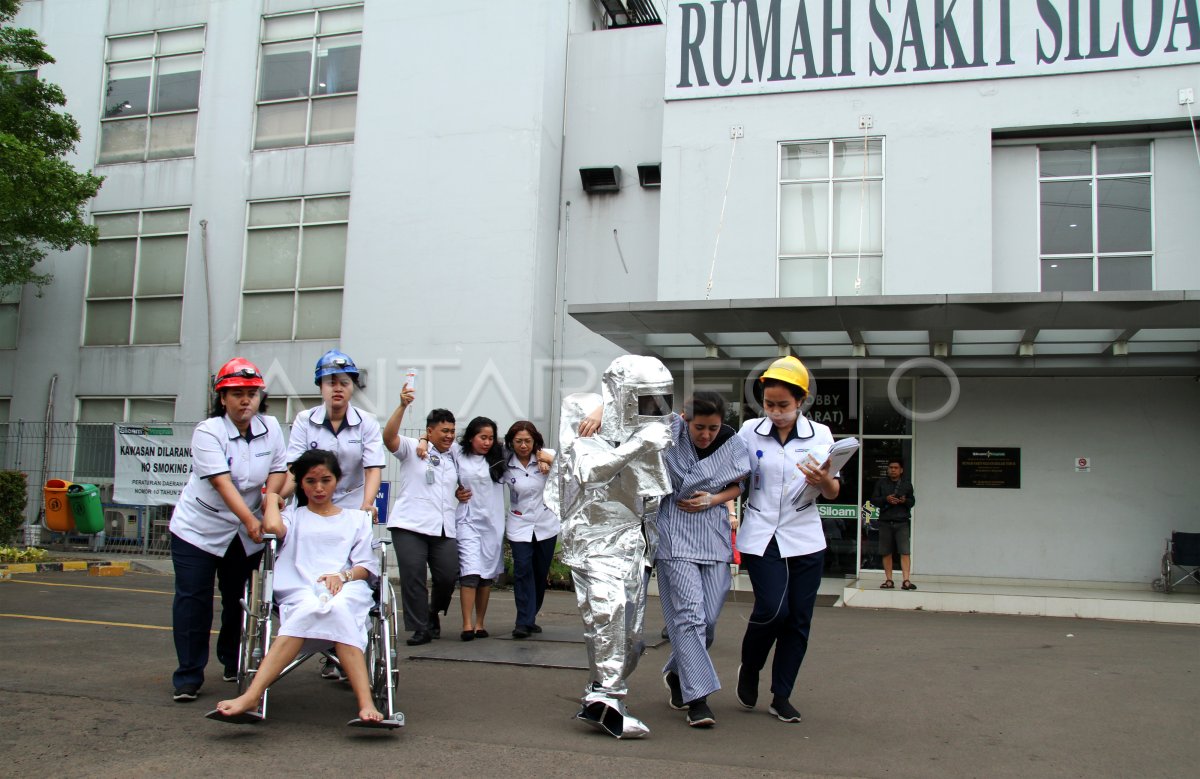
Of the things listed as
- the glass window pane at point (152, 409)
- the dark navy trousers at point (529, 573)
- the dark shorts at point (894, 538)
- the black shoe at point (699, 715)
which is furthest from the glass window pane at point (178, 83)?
the black shoe at point (699, 715)

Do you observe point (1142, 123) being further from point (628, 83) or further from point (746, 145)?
point (628, 83)

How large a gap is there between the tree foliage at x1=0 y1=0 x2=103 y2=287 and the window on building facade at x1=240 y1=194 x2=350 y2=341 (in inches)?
109

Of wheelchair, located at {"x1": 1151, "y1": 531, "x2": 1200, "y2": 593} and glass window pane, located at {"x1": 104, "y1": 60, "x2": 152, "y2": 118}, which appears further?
glass window pane, located at {"x1": 104, "y1": 60, "x2": 152, "y2": 118}

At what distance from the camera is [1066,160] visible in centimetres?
1473

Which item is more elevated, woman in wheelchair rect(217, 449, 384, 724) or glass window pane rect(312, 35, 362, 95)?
glass window pane rect(312, 35, 362, 95)

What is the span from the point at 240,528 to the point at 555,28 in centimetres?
1318

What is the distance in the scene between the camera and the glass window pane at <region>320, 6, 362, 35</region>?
18047 millimetres

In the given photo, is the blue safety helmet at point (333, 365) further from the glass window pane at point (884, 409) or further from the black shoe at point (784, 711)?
the glass window pane at point (884, 409)

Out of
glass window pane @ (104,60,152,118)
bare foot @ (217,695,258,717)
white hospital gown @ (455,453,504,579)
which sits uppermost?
glass window pane @ (104,60,152,118)

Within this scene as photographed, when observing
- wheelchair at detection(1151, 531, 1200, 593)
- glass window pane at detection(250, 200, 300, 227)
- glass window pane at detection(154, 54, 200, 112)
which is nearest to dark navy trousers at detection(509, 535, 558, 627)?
wheelchair at detection(1151, 531, 1200, 593)

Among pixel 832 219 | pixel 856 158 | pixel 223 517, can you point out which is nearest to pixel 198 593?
pixel 223 517

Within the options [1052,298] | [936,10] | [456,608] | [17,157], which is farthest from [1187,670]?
[17,157]

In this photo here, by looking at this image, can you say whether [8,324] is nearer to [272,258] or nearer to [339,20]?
[272,258]

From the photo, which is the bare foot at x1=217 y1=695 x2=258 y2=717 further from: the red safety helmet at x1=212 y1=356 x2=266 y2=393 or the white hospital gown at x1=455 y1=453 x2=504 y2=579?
the white hospital gown at x1=455 y1=453 x2=504 y2=579
